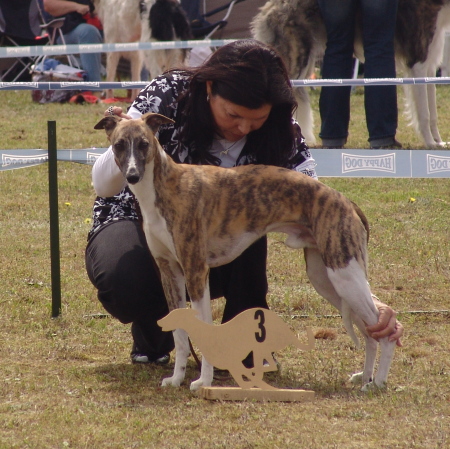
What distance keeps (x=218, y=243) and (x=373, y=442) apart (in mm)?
994

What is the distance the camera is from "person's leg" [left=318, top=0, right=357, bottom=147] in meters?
7.33

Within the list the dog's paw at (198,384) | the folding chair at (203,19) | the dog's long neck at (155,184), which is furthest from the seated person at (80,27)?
the dog's paw at (198,384)

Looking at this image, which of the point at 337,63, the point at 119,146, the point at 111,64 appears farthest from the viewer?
the point at 111,64

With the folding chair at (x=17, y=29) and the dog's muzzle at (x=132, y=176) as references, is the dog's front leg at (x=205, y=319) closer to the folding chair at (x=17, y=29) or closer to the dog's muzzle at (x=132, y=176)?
the dog's muzzle at (x=132, y=176)

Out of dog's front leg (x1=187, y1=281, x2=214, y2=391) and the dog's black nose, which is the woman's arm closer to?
the dog's black nose

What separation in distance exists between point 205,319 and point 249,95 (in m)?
0.92

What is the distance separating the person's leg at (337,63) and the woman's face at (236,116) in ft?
13.8

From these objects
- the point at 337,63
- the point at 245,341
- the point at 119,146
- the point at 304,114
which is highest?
the point at 337,63

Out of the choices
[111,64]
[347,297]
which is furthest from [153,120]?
[111,64]

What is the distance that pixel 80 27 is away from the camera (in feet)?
39.7

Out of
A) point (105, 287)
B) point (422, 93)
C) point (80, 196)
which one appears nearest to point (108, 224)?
point (105, 287)

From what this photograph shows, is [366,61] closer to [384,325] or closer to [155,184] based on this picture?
[384,325]

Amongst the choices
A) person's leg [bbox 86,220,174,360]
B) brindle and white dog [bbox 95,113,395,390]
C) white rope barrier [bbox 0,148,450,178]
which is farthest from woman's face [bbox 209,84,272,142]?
white rope barrier [bbox 0,148,450,178]

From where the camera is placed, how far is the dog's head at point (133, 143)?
9.62ft
